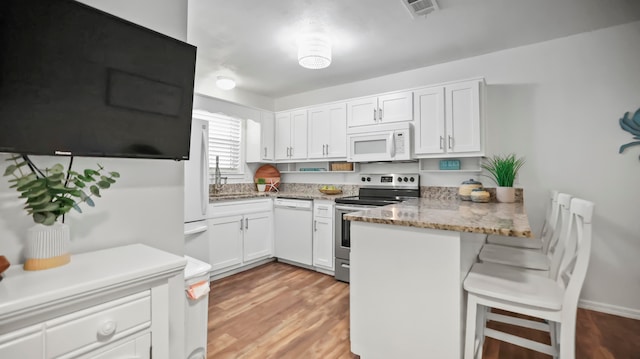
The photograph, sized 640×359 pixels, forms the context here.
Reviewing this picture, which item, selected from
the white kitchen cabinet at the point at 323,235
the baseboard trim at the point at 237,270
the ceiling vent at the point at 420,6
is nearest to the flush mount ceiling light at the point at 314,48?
the ceiling vent at the point at 420,6

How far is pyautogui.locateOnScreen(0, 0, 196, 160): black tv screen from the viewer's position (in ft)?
3.10

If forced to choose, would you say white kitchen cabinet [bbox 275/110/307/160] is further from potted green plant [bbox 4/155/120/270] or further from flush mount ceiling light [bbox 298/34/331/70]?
potted green plant [bbox 4/155/120/270]

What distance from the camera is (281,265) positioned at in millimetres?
3896

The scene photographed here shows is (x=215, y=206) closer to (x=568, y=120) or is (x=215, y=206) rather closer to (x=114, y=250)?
(x=114, y=250)

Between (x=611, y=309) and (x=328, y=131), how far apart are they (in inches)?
131

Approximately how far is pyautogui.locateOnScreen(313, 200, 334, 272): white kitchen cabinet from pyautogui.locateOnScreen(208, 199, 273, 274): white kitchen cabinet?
71cm

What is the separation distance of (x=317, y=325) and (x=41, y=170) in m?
1.99

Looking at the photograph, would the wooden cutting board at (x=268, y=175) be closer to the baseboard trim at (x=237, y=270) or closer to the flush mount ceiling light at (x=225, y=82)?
the baseboard trim at (x=237, y=270)

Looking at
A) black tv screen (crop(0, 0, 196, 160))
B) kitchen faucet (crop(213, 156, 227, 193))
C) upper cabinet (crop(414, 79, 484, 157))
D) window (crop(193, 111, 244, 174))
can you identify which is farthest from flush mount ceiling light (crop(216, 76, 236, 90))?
black tv screen (crop(0, 0, 196, 160))

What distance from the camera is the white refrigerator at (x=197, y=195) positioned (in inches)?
112

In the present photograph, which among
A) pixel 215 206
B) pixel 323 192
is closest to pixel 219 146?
pixel 215 206

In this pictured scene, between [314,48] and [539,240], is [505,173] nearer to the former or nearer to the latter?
[539,240]

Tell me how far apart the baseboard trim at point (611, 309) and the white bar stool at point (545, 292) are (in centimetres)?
144

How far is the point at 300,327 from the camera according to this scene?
7.49ft
